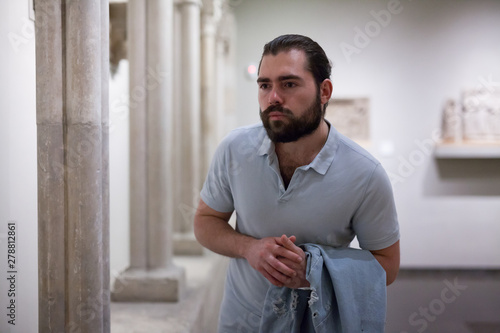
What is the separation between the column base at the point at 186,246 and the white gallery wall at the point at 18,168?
383 centimetres

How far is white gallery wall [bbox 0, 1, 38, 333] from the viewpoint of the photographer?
2082 millimetres

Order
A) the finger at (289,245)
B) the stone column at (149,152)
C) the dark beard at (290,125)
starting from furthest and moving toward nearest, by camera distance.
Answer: the stone column at (149,152), the dark beard at (290,125), the finger at (289,245)

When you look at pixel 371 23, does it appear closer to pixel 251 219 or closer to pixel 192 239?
pixel 192 239

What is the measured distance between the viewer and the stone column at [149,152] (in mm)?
3947

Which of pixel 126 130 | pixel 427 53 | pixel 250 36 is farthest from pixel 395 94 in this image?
pixel 126 130

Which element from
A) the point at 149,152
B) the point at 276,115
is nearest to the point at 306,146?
the point at 276,115

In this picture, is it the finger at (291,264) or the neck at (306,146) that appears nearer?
the finger at (291,264)

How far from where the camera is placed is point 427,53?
7.46m

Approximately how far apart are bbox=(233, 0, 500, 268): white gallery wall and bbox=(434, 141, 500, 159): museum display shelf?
1.05 feet

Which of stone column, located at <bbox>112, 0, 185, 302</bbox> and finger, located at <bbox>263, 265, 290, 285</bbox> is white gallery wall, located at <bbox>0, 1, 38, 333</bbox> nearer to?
finger, located at <bbox>263, 265, 290, 285</bbox>

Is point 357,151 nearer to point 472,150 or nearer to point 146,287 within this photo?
point 146,287

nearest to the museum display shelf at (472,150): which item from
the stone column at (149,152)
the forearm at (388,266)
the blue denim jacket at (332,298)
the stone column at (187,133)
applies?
the stone column at (187,133)

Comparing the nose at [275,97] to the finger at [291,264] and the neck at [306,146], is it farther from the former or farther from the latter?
the finger at [291,264]

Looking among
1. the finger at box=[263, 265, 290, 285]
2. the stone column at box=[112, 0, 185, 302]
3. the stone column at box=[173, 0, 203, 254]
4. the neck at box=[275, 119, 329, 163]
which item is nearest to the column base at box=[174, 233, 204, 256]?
the stone column at box=[173, 0, 203, 254]
